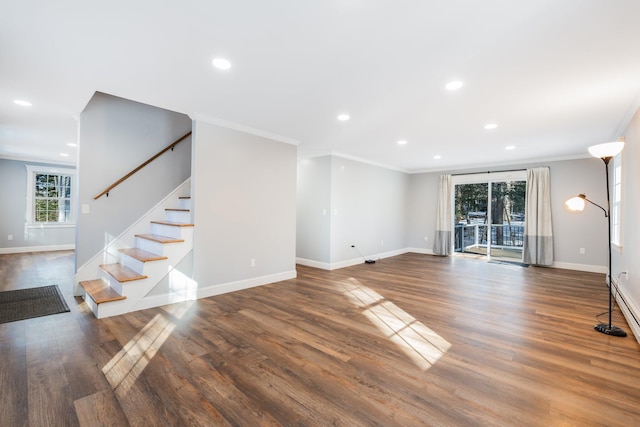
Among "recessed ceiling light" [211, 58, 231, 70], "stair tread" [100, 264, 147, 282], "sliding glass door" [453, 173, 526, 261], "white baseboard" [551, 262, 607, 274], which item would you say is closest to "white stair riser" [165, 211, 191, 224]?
"stair tread" [100, 264, 147, 282]

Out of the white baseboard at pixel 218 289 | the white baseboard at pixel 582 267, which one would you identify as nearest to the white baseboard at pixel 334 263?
the white baseboard at pixel 218 289

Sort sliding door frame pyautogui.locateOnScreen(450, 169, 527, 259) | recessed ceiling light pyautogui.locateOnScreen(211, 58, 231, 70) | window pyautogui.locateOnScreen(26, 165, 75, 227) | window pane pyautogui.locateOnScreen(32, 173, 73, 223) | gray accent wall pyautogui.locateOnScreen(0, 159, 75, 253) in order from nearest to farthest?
recessed ceiling light pyautogui.locateOnScreen(211, 58, 231, 70) < sliding door frame pyautogui.locateOnScreen(450, 169, 527, 259) < gray accent wall pyautogui.locateOnScreen(0, 159, 75, 253) < window pyautogui.locateOnScreen(26, 165, 75, 227) < window pane pyautogui.locateOnScreen(32, 173, 73, 223)

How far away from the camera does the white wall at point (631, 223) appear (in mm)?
3066

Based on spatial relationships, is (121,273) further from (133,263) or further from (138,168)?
(138,168)

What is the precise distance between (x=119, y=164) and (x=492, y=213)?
7956 mm

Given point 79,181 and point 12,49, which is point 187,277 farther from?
point 12,49

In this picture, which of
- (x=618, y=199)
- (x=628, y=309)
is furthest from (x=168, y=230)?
(x=618, y=199)

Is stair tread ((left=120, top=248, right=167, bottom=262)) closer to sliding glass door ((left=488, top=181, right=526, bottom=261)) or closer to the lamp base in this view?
the lamp base

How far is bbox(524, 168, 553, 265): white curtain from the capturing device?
6.39m

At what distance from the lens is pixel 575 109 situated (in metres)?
3.50

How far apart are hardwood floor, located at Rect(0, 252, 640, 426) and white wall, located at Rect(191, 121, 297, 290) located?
504 millimetres

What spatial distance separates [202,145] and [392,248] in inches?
226

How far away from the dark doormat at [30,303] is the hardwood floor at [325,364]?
0.20m

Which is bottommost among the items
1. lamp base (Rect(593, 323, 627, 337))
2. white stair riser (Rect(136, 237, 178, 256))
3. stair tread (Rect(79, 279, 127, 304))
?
lamp base (Rect(593, 323, 627, 337))
